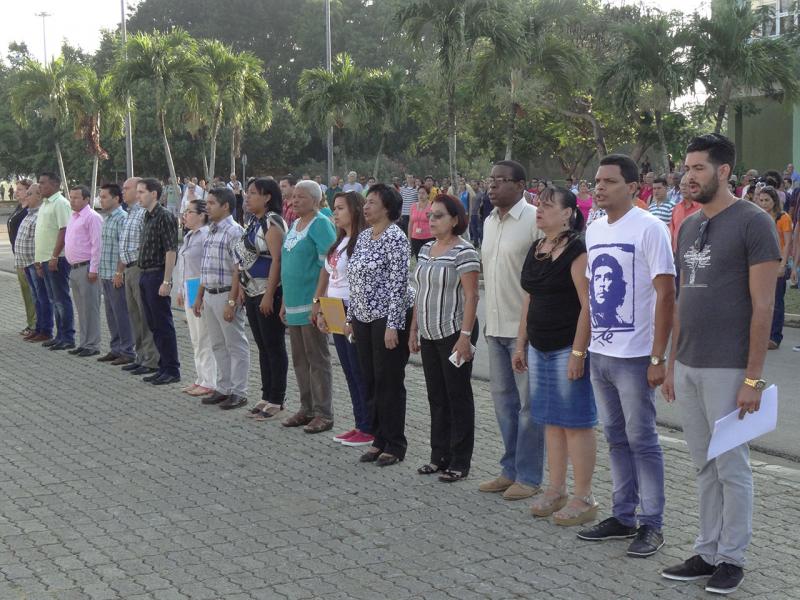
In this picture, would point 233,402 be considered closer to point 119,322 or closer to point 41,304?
point 119,322

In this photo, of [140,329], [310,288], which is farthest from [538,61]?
[310,288]

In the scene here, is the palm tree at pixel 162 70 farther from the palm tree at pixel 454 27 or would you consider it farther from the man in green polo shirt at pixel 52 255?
the man in green polo shirt at pixel 52 255

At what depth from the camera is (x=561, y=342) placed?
19.7ft

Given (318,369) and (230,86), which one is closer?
(318,369)

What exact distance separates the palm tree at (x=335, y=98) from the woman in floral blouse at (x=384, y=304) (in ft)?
88.5

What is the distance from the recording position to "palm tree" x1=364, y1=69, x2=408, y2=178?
35250 mm

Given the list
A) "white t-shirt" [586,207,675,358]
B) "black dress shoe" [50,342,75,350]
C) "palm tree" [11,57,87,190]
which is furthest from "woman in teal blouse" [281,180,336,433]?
"palm tree" [11,57,87,190]

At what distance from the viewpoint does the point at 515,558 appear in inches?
219

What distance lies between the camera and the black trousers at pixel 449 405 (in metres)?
6.96

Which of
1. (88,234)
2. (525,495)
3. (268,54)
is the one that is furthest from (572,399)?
(268,54)

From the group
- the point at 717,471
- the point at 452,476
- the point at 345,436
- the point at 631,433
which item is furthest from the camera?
the point at 345,436

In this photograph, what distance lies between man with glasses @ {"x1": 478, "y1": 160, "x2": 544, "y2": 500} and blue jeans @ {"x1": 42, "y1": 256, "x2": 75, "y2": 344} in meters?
8.13

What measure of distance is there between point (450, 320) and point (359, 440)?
1677 mm

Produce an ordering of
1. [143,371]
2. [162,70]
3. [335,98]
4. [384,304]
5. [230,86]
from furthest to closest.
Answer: [230,86] < [335,98] < [162,70] < [143,371] < [384,304]
